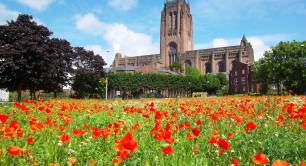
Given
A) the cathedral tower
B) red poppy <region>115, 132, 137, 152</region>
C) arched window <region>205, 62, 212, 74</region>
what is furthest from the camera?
the cathedral tower

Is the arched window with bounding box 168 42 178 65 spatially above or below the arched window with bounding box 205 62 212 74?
above

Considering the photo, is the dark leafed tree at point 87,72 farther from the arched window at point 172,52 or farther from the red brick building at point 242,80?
the arched window at point 172,52

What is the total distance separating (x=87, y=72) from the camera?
5019 cm

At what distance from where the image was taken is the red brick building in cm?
8743

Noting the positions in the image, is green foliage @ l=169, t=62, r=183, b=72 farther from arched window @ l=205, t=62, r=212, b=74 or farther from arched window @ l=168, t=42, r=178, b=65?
arched window @ l=205, t=62, r=212, b=74

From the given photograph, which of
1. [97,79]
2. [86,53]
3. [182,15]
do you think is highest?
[182,15]

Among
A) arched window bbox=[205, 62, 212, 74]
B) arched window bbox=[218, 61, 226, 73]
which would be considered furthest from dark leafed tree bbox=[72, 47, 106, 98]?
arched window bbox=[205, 62, 212, 74]

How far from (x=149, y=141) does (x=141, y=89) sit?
62918 mm

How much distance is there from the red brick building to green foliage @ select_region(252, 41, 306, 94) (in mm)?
26575

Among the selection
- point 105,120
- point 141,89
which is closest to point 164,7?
point 141,89

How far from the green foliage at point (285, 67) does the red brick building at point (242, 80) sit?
26.6 meters

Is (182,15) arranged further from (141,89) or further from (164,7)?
(141,89)

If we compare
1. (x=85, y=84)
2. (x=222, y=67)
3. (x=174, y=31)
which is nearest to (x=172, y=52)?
(x=174, y=31)

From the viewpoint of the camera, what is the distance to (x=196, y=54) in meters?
135
